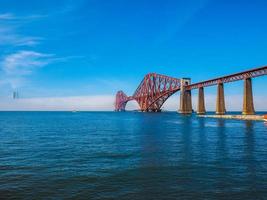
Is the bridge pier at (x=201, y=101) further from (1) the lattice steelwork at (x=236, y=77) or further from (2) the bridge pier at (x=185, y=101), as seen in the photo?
(2) the bridge pier at (x=185, y=101)

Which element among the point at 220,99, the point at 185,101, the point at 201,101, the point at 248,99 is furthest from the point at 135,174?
the point at 185,101

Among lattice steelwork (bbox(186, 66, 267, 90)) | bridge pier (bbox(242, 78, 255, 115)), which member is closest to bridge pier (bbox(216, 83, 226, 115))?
lattice steelwork (bbox(186, 66, 267, 90))

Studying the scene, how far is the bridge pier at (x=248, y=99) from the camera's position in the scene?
94188 millimetres

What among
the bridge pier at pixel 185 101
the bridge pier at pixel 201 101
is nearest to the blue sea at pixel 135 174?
the bridge pier at pixel 201 101

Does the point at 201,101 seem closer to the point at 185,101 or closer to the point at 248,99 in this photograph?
the point at 185,101

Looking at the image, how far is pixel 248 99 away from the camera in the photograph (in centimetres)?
9406

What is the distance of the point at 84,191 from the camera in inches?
629

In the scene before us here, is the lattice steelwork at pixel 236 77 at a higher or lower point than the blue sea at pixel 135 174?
higher

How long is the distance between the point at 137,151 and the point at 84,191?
14.8 metres

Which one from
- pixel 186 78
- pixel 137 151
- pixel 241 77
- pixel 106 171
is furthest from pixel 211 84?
pixel 106 171

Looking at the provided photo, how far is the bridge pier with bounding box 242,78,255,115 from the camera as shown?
94.2m

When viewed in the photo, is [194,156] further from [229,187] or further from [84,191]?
[84,191]

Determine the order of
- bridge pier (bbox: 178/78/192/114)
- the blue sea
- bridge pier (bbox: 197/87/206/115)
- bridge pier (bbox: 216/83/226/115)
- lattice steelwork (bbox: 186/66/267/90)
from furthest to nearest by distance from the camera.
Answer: bridge pier (bbox: 178/78/192/114) < bridge pier (bbox: 197/87/206/115) < bridge pier (bbox: 216/83/226/115) < lattice steelwork (bbox: 186/66/267/90) < the blue sea

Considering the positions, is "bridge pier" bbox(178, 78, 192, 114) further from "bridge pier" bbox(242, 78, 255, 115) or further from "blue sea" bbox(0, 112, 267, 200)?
"blue sea" bbox(0, 112, 267, 200)
